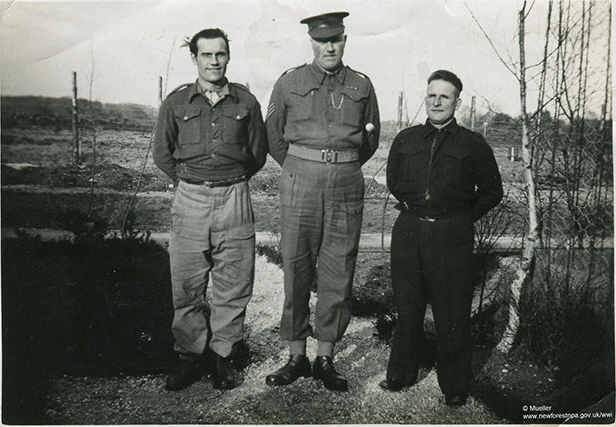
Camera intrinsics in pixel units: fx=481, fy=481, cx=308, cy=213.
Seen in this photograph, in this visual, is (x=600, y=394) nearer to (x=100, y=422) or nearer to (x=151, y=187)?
(x=100, y=422)

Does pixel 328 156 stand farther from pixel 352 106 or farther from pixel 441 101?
pixel 441 101

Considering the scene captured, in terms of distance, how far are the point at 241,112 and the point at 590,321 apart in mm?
2788

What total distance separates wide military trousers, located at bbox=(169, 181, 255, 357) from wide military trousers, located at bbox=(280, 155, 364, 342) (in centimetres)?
26

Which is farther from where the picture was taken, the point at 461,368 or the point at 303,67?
the point at 303,67

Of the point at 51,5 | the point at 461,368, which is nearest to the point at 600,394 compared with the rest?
the point at 461,368

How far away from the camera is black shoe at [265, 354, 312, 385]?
9.80 ft

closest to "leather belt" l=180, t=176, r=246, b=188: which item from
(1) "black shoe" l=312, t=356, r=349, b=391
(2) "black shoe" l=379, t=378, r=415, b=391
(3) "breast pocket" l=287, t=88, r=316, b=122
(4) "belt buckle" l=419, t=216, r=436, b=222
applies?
(3) "breast pocket" l=287, t=88, r=316, b=122

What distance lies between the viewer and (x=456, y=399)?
2.85 metres

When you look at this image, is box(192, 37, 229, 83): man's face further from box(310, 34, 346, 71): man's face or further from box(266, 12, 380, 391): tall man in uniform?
box(310, 34, 346, 71): man's face

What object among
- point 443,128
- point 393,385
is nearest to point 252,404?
point 393,385

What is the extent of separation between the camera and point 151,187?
4.96 metres

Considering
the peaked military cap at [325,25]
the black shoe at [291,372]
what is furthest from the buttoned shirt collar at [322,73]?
the black shoe at [291,372]

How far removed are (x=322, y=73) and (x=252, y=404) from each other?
2.04 m

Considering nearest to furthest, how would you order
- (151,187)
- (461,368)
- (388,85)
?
(461,368) < (388,85) < (151,187)
